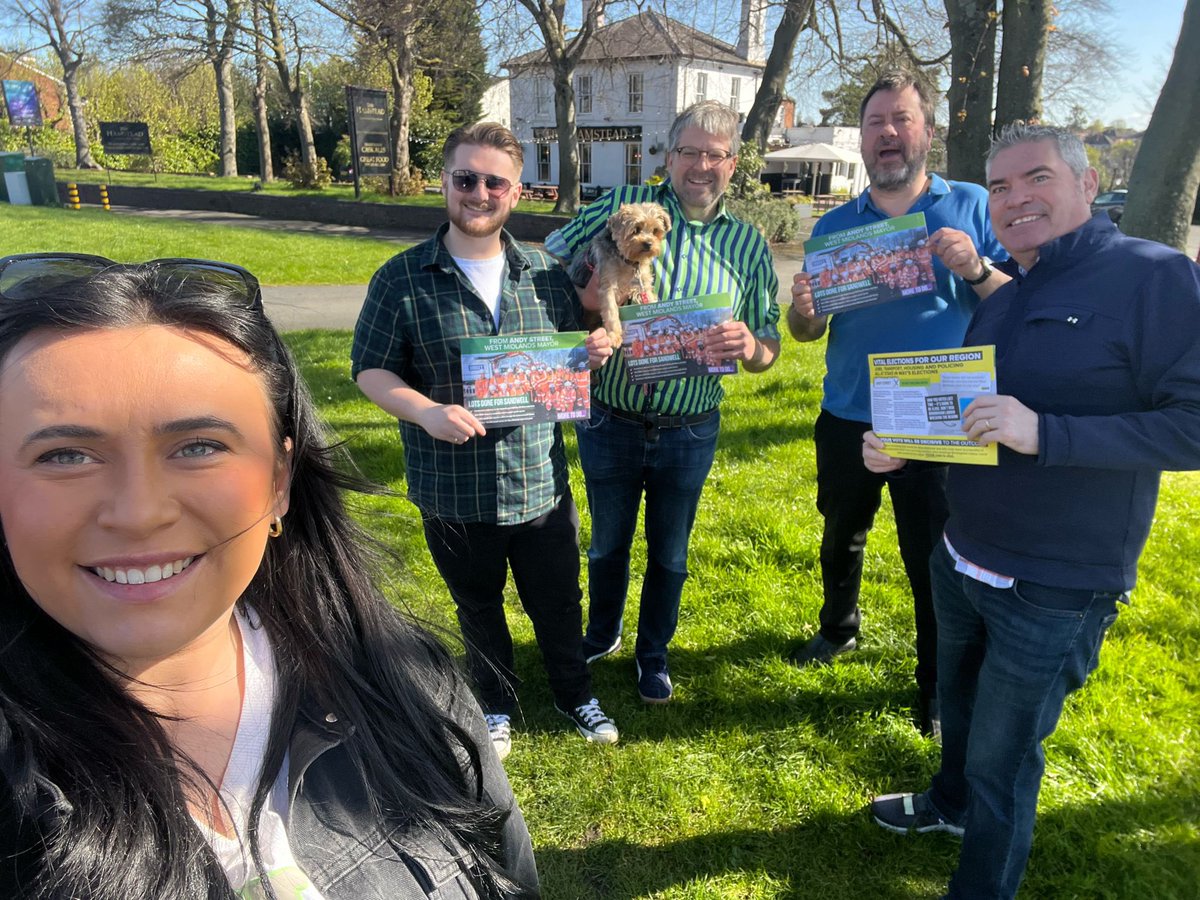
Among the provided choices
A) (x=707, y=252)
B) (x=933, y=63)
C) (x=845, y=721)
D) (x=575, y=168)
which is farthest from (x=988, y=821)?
(x=575, y=168)

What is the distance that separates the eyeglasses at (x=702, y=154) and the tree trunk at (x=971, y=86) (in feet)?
24.7

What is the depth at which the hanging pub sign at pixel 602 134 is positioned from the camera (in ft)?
142

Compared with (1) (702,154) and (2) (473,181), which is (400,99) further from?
(2) (473,181)

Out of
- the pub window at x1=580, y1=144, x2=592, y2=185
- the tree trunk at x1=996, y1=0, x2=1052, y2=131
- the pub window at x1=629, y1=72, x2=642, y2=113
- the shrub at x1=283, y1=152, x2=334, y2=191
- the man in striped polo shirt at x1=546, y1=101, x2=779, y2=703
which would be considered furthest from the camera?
the pub window at x1=580, y1=144, x2=592, y2=185

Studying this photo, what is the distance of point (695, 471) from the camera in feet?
11.0

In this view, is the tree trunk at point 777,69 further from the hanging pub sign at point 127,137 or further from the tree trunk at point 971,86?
the hanging pub sign at point 127,137

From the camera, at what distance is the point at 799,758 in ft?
10.6

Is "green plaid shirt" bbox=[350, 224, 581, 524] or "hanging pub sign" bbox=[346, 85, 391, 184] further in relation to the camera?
"hanging pub sign" bbox=[346, 85, 391, 184]

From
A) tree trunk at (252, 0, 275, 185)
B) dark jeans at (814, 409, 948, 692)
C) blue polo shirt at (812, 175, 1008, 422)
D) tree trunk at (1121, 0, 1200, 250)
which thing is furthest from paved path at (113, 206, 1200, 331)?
tree trunk at (252, 0, 275, 185)

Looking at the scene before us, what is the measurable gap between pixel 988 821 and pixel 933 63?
18147 mm

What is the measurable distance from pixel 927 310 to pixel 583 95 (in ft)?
148

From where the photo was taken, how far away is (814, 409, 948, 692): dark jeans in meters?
3.24

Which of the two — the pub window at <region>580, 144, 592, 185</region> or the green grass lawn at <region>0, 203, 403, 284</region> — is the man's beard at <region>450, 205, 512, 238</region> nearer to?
the green grass lawn at <region>0, 203, 403, 284</region>

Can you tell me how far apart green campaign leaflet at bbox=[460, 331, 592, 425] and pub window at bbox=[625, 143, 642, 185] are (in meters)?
43.0
